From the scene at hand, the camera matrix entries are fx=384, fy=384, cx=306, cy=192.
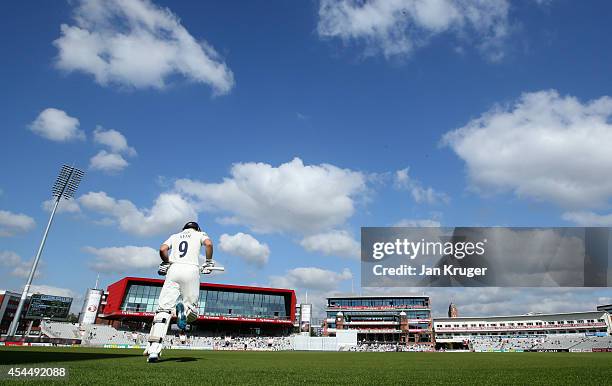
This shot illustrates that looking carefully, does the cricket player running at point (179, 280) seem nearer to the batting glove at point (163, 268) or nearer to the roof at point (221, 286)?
the batting glove at point (163, 268)

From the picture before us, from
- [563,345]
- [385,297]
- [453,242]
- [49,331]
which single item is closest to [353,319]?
[385,297]

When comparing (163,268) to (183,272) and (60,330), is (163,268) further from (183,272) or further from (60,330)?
(60,330)

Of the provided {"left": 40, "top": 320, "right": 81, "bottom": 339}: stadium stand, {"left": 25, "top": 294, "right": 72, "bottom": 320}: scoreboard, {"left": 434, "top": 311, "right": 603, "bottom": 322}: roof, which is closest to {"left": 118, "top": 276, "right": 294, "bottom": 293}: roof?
{"left": 40, "top": 320, "right": 81, "bottom": 339}: stadium stand

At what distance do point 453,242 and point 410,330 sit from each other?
276 ft

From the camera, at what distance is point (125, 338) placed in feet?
218

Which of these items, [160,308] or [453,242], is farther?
[453,242]

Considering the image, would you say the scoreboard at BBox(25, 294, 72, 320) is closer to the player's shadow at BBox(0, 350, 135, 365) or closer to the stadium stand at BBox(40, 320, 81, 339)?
the stadium stand at BBox(40, 320, 81, 339)

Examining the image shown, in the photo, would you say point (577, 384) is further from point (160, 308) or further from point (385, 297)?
point (385, 297)

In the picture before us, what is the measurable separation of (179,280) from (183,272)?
18cm

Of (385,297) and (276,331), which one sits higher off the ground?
(385,297)

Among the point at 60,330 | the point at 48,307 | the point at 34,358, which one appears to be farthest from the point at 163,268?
the point at 48,307

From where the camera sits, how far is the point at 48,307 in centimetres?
11000

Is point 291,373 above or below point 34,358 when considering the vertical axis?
above

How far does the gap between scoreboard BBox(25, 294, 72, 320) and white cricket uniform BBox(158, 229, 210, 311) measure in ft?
416
